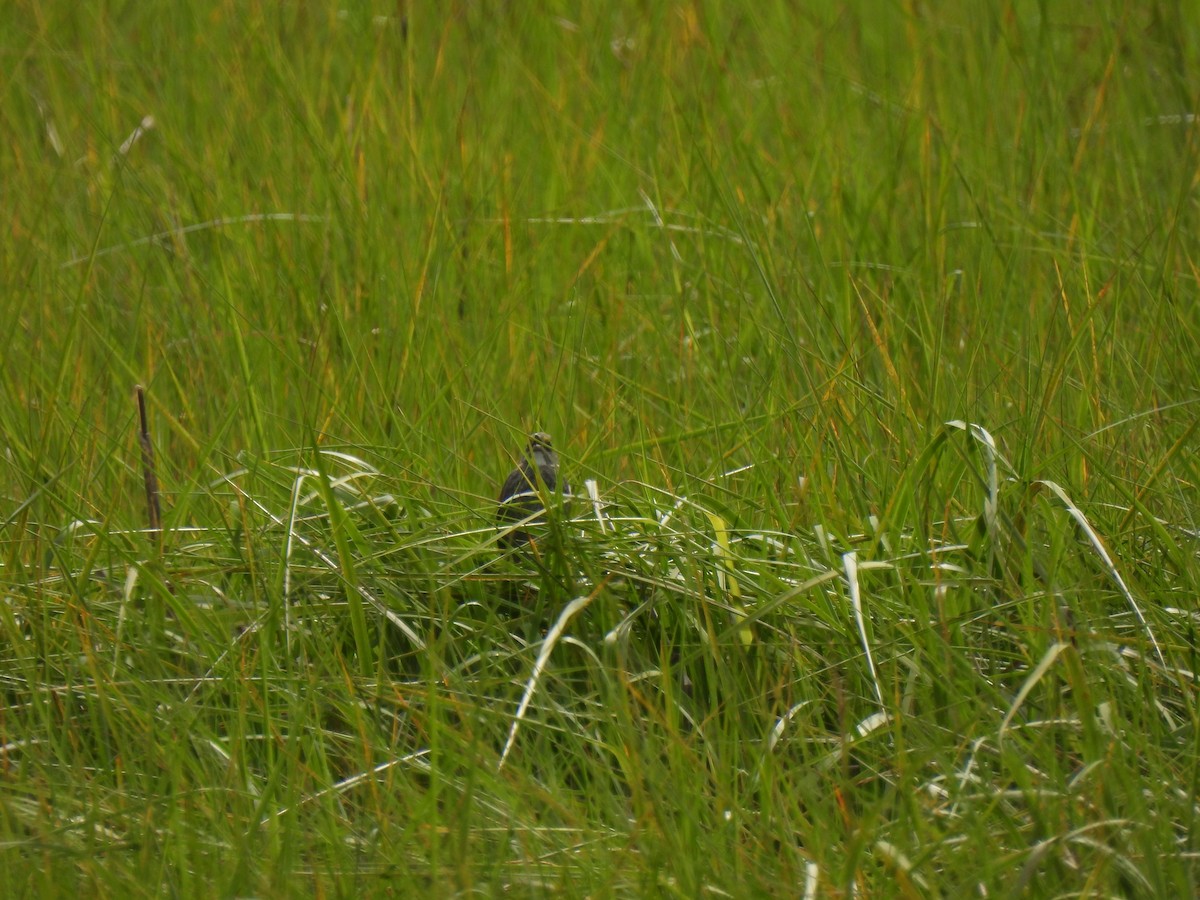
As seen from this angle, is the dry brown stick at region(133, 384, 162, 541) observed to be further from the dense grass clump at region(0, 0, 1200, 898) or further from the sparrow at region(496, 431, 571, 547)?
the sparrow at region(496, 431, 571, 547)

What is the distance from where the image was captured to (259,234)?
109 inches

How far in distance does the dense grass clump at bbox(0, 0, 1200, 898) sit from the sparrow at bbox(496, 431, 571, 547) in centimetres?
5

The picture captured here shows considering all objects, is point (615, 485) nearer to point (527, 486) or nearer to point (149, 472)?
point (527, 486)

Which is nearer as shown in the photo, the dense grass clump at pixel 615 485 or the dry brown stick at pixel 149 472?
the dense grass clump at pixel 615 485

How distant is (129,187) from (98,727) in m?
1.85

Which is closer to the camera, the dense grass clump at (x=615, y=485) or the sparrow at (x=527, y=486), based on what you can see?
the dense grass clump at (x=615, y=485)

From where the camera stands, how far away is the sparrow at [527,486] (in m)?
1.76

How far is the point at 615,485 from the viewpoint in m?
1.82

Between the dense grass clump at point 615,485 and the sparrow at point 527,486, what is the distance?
2.0 inches

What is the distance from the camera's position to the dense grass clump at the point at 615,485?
135 cm

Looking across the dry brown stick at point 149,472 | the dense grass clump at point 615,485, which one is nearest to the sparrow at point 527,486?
the dense grass clump at point 615,485

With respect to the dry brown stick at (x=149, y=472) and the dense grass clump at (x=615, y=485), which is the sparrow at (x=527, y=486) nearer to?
the dense grass clump at (x=615, y=485)

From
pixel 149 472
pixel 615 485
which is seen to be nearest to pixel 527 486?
pixel 615 485

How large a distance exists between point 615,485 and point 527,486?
12cm
